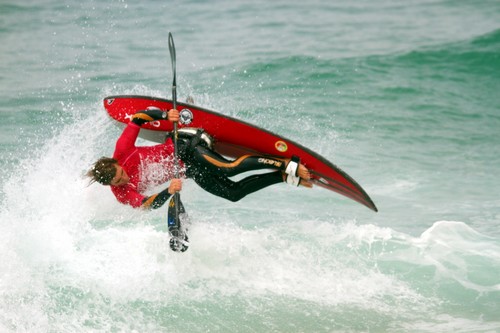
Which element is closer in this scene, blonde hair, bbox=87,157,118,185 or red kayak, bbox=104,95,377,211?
blonde hair, bbox=87,157,118,185

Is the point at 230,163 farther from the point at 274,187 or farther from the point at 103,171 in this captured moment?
the point at 274,187

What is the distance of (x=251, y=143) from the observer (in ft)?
21.0

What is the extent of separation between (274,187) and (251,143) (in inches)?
122

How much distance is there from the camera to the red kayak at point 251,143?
20.3 ft

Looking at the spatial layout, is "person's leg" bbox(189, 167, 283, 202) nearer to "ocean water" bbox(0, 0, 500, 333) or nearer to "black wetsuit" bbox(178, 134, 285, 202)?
"black wetsuit" bbox(178, 134, 285, 202)

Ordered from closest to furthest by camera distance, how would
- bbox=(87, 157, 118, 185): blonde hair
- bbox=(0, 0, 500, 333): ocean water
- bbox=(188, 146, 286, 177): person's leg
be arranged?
1. bbox=(87, 157, 118, 185): blonde hair
2. bbox=(188, 146, 286, 177): person's leg
3. bbox=(0, 0, 500, 333): ocean water

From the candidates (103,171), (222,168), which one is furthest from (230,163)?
(103,171)

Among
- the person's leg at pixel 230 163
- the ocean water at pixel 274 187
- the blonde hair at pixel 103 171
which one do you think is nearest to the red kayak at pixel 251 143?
the person's leg at pixel 230 163

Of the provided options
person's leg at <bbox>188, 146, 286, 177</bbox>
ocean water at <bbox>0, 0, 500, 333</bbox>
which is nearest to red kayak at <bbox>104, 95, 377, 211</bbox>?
person's leg at <bbox>188, 146, 286, 177</bbox>

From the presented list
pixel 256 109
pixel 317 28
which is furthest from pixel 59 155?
pixel 317 28

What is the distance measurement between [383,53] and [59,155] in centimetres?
935

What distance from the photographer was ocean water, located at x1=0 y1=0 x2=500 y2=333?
20.0 ft

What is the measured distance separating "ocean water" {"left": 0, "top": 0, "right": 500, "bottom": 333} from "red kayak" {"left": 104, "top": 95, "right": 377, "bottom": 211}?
777 millimetres

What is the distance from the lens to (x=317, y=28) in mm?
16938
